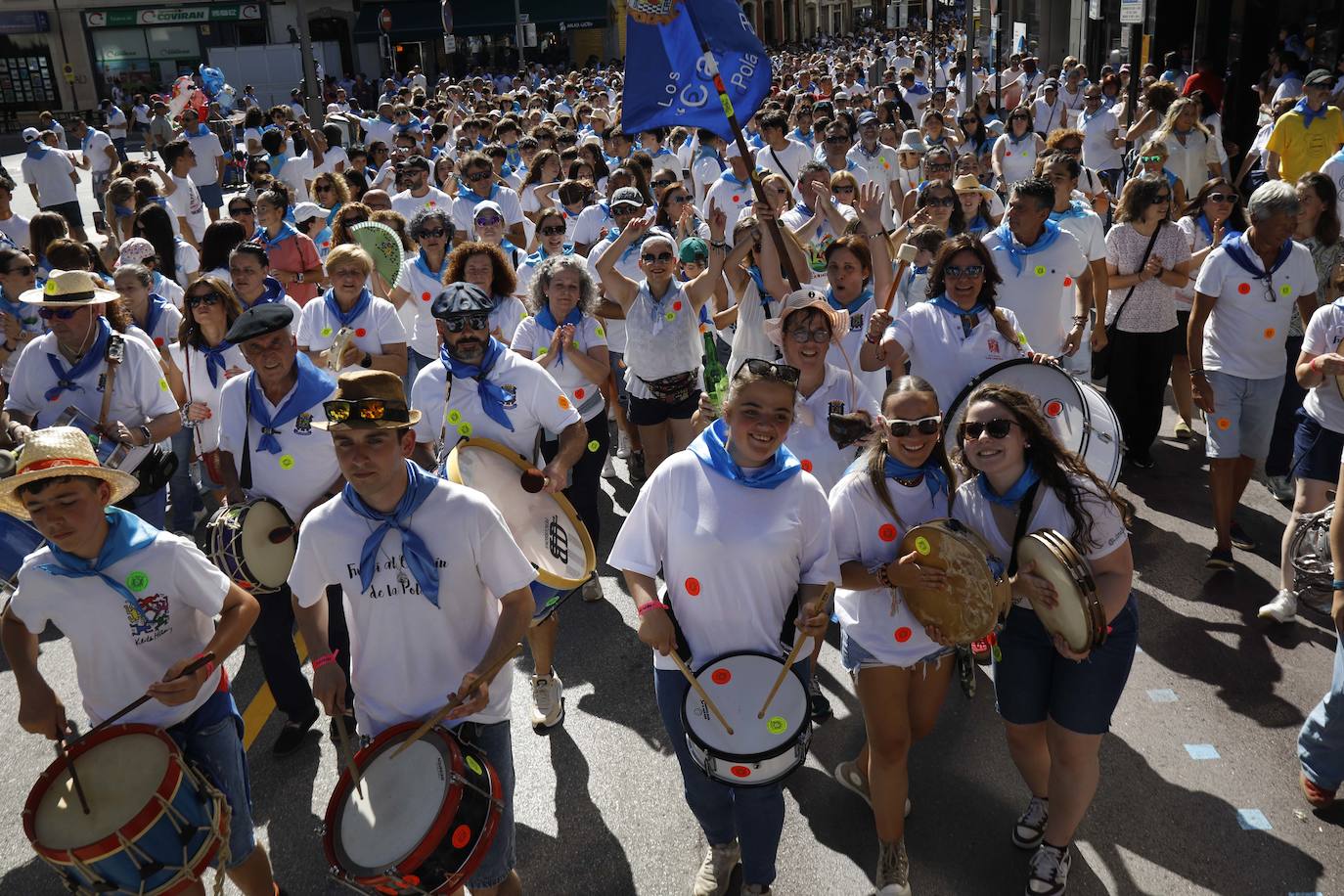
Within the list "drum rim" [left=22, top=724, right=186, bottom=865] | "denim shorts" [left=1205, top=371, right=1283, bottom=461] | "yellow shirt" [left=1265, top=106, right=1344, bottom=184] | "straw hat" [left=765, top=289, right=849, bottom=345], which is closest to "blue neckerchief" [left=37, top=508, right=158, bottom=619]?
"drum rim" [left=22, top=724, right=186, bottom=865]

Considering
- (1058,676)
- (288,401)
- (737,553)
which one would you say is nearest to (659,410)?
(288,401)

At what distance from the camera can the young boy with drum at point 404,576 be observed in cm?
336

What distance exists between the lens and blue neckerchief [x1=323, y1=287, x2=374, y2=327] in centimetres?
639

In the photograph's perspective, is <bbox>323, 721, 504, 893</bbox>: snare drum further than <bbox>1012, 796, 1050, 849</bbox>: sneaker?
No

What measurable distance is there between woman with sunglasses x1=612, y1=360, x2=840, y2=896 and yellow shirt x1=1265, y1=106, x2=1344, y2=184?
31.5 ft

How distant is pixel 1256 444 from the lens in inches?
239

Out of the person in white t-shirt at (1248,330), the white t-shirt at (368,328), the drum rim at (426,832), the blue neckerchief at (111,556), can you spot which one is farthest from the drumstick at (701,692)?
the person in white t-shirt at (1248,330)

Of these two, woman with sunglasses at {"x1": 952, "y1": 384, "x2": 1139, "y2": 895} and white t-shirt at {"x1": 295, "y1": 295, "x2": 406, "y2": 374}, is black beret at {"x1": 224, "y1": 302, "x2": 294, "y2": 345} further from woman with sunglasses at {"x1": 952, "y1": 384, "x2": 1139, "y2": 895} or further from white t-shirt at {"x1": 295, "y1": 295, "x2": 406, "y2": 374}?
woman with sunglasses at {"x1": 952, "y1": 384, "x2": 1139, "y2": 895}

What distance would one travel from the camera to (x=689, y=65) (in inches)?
216

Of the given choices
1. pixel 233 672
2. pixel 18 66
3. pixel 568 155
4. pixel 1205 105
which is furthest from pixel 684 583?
pixel 18 66

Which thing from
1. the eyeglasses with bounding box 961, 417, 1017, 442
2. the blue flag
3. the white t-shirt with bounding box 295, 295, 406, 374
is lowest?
the white t-shirt with bounding box 295, 295, 406, 374

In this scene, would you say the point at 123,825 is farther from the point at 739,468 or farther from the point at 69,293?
the point at 69,293

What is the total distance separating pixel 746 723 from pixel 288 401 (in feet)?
8.54

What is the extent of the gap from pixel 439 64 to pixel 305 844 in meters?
57.9
